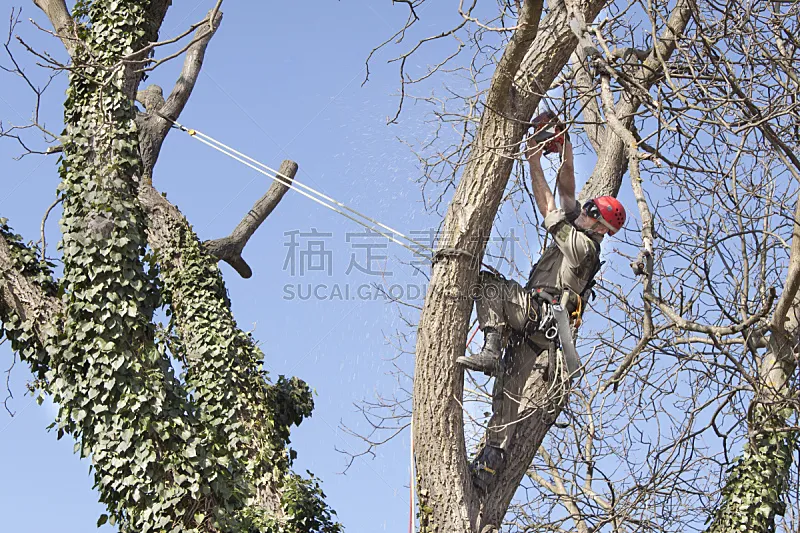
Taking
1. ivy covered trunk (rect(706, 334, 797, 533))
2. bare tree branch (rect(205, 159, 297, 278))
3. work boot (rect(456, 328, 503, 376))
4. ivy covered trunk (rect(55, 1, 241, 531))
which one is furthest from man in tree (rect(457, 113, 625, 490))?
bare tree branch (rect(205, 159, 297, 278))

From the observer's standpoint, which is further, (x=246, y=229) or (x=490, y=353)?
(x=246, y=229)

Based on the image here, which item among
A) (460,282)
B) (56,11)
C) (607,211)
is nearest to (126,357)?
(460,282)

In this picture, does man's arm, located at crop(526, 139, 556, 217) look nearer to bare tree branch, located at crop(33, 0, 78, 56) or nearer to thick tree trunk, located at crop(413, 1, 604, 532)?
thick tree trunk, located at crop(413, 1, 604, 532)

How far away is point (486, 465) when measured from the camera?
Result: 5590mm

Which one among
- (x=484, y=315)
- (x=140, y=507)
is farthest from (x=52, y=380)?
(x=484, y=315)

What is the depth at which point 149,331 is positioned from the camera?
5.28 m

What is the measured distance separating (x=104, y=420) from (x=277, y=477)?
150 centimetres

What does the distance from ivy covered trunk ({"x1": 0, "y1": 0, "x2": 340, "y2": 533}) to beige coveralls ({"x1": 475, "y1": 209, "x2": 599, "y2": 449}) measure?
4.43 feet

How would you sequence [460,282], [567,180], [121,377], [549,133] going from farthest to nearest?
[567,180] → [549,133] → [460,282] → [121,377]

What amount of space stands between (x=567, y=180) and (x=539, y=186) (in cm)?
17

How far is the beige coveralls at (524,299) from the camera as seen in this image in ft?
18.3

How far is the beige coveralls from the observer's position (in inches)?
220

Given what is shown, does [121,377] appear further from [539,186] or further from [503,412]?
[539,186]

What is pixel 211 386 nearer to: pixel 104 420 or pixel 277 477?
pixel 277 477
